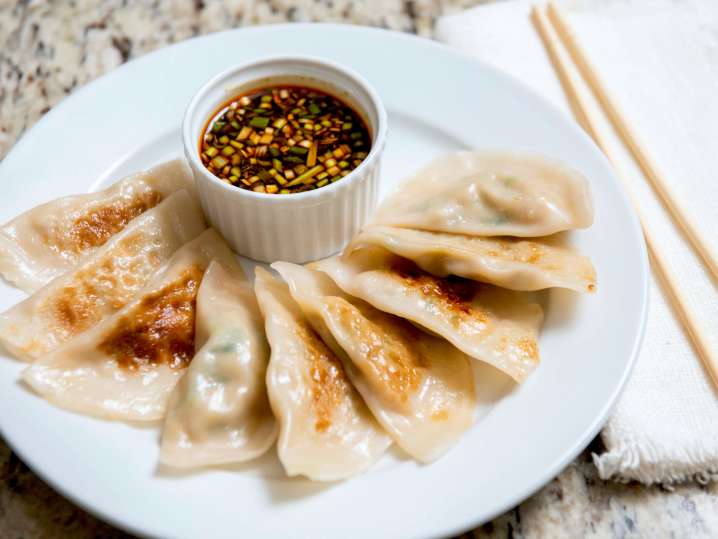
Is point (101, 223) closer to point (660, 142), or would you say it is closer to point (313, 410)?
point (313, 410)

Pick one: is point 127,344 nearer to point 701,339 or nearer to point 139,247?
point 139,247

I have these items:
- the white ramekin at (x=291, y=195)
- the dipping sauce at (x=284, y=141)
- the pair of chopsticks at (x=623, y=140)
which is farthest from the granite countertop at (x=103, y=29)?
the dipping sauce at (x=284, y=141)

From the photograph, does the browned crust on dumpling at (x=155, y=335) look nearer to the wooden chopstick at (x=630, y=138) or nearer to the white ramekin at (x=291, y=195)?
the white ramekin at (x=291, y=195)

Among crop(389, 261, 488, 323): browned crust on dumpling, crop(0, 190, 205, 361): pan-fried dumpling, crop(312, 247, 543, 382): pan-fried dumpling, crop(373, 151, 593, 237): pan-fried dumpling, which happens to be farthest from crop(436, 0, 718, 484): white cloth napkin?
crop(0, 190, 205, 361): pan-fried dumpling

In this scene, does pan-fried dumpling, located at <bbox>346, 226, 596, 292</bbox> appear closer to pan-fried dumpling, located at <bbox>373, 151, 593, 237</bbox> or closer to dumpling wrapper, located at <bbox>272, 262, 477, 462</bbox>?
pan-fried dumpling, located at <bbox>373, 151, 593, 237</bbox>

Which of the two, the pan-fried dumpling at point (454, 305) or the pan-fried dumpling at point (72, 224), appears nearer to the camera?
the pan-fried dumpling at point (454, 305)

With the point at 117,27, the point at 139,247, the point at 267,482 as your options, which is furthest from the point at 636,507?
the point at 117,27

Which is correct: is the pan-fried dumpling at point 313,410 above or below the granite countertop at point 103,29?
below
